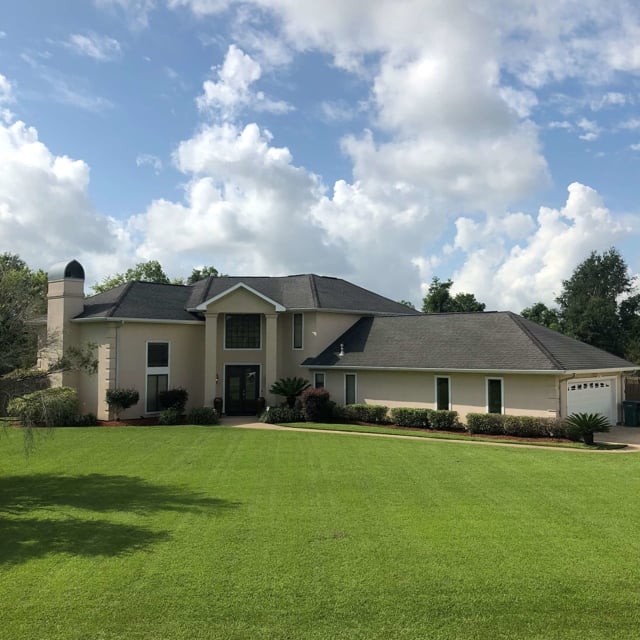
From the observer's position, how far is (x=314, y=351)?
28.3 m

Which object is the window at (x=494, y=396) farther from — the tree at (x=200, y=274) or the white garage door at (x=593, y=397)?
the tree at (x=200, y=274)

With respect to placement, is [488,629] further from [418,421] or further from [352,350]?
[352,350]

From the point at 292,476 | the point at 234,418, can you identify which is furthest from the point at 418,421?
the point at 292,476

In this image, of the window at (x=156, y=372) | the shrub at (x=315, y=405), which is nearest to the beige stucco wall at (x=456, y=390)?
the shrub at (x=315, y=405)

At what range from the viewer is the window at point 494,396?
72.1 feet

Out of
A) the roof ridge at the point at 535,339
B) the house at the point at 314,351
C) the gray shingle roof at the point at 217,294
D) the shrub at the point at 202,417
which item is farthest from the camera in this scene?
the gray shingle roof at the point at 217,294

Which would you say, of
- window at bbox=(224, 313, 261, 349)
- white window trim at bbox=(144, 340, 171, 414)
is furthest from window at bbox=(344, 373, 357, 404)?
white window trim at bbox=(144, 340, 171, 414)

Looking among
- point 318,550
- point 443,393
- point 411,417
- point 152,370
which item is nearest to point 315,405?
point 411,417

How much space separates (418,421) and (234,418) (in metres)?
8.86

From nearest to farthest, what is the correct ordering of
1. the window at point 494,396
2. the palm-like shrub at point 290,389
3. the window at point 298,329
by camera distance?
the window at point 494,396, the palm-like shrub at point 290,389, the window at point 298,329

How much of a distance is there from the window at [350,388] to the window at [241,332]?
4957mm

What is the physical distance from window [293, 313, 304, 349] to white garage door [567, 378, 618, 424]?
12.9 meters

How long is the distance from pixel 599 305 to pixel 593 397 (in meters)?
36.2

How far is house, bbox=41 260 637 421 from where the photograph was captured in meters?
22.2
